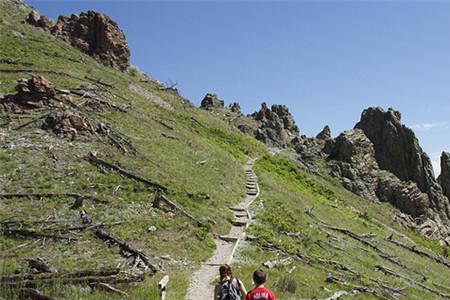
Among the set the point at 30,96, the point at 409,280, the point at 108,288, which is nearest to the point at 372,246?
the point at 409,280

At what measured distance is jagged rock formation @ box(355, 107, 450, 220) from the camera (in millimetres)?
63156

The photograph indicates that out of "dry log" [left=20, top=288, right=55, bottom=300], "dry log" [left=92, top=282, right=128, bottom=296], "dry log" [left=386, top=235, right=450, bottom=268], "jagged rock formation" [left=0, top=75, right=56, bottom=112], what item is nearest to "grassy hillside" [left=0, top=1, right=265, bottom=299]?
"dry log" [left=92, top=282, right=128, bottom=296]

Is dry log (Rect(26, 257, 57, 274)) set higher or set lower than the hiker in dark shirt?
lower

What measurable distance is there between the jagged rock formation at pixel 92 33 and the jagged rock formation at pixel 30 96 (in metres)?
35.4

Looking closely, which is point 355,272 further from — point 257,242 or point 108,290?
point 108,290

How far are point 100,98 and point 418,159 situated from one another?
52.6 metres

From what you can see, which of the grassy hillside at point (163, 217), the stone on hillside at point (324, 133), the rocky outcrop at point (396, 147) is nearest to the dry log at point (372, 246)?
the grassy hillside at point (163, 217)

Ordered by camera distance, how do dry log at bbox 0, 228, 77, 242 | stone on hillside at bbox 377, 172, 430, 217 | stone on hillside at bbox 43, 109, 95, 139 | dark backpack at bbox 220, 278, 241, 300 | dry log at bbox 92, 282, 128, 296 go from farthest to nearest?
stone on hillside at bbox 377, 172, 430, 217
stone on hillside at bbox 43, 109, 95, 139
dry log at bbox 0, 228, 77, 242
dry log at bbox 92, 282, 128, 296
dark backpack at bbox 220, 278, 241, 300

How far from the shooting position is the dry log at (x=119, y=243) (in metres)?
16.0

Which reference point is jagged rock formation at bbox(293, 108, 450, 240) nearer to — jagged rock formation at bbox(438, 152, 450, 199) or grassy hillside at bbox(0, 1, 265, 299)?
jagged rock formation at bbox(438, 152, 450, 199)

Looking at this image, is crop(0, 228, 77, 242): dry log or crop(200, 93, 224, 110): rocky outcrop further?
crop(200, 93, 224, 110): rocky outcrop

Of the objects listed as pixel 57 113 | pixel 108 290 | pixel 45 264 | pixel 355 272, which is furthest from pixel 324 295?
pixel 57 113

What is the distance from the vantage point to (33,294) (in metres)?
11.6

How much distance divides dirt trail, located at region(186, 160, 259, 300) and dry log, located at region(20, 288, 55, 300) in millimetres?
5093
